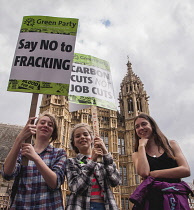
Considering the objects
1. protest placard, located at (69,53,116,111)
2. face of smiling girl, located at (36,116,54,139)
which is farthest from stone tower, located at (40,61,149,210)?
face of smiling girl, located at (36,116,54,139)

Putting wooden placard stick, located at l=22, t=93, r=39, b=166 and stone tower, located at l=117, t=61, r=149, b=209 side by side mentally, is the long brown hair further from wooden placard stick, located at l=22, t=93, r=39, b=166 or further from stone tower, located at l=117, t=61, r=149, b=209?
stone tower, located at l=117, t=61, r=149, b=209

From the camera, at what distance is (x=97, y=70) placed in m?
4.35

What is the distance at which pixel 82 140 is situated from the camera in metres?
2.91

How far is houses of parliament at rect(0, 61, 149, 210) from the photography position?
772 inches

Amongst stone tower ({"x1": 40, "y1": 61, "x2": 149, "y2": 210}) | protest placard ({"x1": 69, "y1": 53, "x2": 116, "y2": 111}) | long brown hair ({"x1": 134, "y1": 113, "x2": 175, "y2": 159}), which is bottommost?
long brown hair ({"x1": 134, "y1": 113, "x2": 175, "y2": 159})

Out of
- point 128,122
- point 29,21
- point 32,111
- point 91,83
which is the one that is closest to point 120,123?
point 128,122

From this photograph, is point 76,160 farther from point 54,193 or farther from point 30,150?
point 30,150

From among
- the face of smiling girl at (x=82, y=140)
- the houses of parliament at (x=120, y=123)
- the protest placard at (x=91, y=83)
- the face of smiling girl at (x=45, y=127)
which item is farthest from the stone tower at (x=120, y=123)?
the face of smiling girl at (x=45, y=127)

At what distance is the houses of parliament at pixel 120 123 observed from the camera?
19.6 m

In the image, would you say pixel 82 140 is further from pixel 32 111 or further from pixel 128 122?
pixel 128 122

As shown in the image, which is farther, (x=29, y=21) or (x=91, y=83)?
(x=91, y=83)

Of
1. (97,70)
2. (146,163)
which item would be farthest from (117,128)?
(146,163)

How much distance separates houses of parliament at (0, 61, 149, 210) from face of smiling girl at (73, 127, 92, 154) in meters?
14.2

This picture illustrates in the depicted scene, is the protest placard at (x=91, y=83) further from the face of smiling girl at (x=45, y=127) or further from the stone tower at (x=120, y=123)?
the stone tower at (x=120, y=123)
